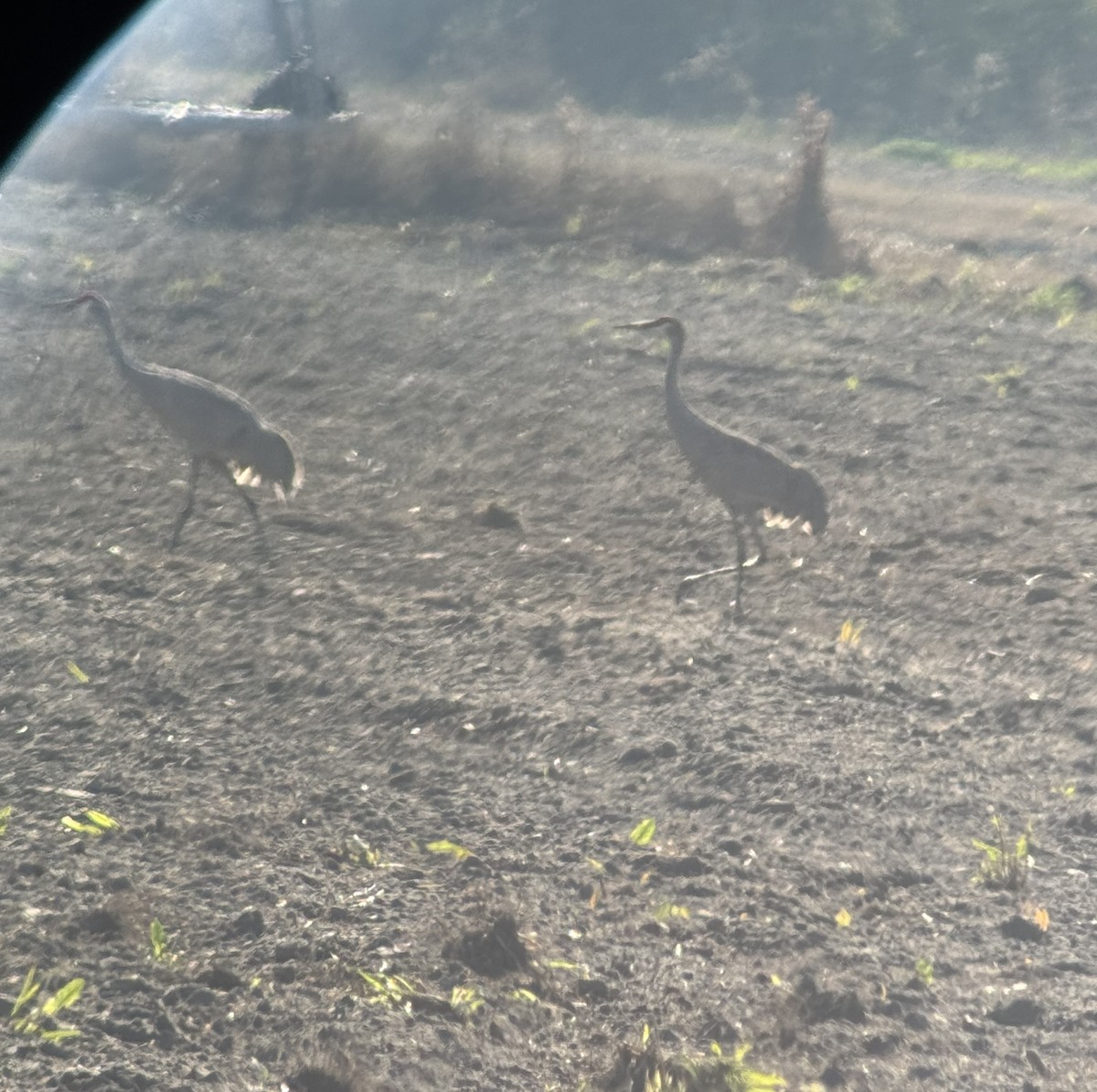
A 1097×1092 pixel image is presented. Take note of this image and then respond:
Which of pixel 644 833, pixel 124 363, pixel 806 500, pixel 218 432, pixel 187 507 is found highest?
pixel 124 363

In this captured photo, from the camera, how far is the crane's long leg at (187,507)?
26.4 feet

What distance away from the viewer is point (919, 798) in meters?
5.70

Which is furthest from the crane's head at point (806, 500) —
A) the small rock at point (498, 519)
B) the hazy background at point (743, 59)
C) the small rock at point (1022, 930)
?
the hazy background at point (743, 59)

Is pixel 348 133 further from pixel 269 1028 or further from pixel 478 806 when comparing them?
pixel 269 1028

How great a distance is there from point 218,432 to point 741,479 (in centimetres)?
297

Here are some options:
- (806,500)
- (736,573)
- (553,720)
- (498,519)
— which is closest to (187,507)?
(498,519)

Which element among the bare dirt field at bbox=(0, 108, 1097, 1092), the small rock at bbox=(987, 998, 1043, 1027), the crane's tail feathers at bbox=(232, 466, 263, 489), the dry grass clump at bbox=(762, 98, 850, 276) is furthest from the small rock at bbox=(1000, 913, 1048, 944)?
the dry grass clump at bbox=(762, 98, 850, 276)

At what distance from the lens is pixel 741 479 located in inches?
299

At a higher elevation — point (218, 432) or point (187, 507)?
point (218, 432)

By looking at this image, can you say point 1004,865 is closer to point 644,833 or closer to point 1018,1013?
point 1018,1013

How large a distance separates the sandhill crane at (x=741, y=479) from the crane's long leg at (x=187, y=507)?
266 cm

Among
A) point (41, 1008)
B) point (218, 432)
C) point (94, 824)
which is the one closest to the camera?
point (41, 1008)

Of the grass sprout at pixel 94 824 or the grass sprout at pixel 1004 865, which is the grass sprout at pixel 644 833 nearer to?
the grass sprout at pixel 1004 865

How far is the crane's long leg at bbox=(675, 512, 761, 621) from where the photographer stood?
23.7 feet
